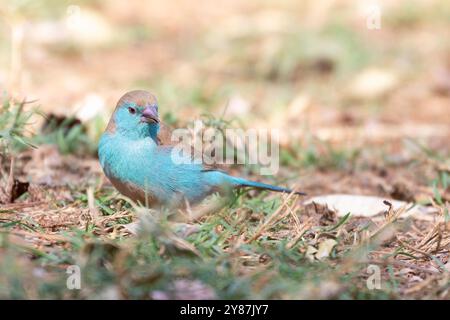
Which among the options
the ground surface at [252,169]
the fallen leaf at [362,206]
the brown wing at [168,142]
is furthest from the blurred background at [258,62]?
the brown wing at [168,142]

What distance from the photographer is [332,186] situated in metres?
4.56

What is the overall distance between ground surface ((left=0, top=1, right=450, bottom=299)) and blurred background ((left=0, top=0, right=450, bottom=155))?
0.06ft

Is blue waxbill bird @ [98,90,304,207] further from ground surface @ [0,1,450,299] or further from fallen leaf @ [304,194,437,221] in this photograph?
fallen leaf @ [304,194,437,221]

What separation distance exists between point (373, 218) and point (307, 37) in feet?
11.5

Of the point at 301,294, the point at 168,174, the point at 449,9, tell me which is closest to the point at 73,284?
the point at 301,294

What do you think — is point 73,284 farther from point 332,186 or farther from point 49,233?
point 332,186

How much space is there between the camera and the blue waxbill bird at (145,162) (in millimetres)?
3393

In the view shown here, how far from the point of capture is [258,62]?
7.14 meters

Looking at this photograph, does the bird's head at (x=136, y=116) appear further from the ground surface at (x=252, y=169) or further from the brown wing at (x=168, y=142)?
the ground surface at (x=252, y=169)

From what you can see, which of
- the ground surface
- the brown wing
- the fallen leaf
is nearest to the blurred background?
the ground surface

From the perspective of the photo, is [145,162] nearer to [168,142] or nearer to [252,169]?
[168,142]

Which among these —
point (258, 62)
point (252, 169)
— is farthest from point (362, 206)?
point (258, 62)

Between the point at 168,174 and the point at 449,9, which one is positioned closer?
the point at 168,174

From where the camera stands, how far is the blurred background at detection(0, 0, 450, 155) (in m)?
5.80
